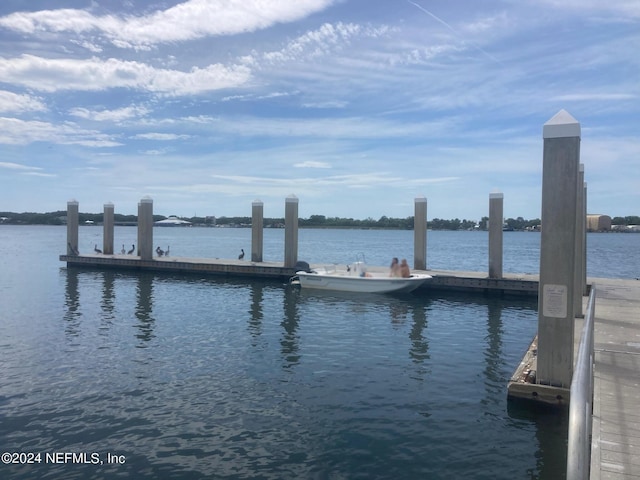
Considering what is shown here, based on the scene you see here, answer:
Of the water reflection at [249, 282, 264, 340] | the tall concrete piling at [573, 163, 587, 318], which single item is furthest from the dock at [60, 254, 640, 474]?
the water reflection at [249, 282, 264, 340]

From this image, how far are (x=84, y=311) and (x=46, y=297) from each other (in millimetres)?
4726

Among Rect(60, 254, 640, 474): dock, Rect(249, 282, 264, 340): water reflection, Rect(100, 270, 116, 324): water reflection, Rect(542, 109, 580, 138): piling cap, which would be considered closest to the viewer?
Answer: Rect(60, 254, 640, 474): dock

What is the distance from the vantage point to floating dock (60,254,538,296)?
74.8 feet

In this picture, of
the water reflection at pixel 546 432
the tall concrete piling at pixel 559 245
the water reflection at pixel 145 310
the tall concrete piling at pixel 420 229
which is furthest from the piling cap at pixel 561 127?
the tall concrete piling at pixel 420 229

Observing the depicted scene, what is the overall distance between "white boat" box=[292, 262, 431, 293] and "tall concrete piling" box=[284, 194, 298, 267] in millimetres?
3043

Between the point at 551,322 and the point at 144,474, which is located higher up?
the point at 551,322

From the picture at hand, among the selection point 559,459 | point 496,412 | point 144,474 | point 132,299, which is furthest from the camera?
point 132,299

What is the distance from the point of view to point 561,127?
26.0 ft

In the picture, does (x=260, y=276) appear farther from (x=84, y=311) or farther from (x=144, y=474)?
(x=144, y=474)

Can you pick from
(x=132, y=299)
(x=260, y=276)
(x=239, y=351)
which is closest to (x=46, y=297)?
(x=132, y=299)

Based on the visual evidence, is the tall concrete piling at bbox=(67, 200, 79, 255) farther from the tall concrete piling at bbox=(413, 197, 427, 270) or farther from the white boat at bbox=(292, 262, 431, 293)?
the tall concrete piling at bbox=(413, 197, 427, 270)

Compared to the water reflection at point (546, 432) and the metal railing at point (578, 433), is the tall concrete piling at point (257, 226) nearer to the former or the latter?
the water reflection at point (546, 432)

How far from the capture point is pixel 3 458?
725cm

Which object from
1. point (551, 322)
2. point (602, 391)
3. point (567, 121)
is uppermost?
point (567, 121)
